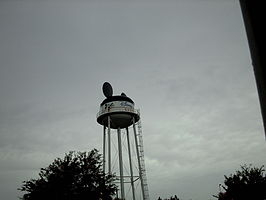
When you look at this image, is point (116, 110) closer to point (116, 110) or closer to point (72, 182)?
point (116, 110)

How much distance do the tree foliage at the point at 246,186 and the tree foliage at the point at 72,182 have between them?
33.3 feet

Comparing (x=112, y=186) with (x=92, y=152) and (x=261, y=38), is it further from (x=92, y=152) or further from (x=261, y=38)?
(x=261, y=38)

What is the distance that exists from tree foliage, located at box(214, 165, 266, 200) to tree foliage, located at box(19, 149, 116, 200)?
10136 millimetres

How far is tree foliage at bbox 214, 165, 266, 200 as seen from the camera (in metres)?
22.2

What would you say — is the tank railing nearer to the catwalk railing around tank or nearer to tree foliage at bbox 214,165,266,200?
the catwalk railing around tank

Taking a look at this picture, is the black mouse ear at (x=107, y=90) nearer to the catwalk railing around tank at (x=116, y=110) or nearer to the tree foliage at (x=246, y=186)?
the catwalk railing around tank at (x=116, y=110)

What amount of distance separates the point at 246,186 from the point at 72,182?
1445 cm

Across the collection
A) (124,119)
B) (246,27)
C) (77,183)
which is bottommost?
(246,27)

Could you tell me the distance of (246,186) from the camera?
75.0ft

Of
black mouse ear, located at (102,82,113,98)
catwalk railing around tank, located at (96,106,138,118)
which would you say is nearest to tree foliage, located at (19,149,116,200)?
catwalk railing around tank, located at (96,106,138,118)

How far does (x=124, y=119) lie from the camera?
30.9 m

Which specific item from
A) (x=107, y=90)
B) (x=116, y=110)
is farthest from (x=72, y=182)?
(x=107, y=90)

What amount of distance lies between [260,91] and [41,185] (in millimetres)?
20196

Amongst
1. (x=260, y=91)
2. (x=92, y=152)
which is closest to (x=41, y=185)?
(x=92, y=152)
